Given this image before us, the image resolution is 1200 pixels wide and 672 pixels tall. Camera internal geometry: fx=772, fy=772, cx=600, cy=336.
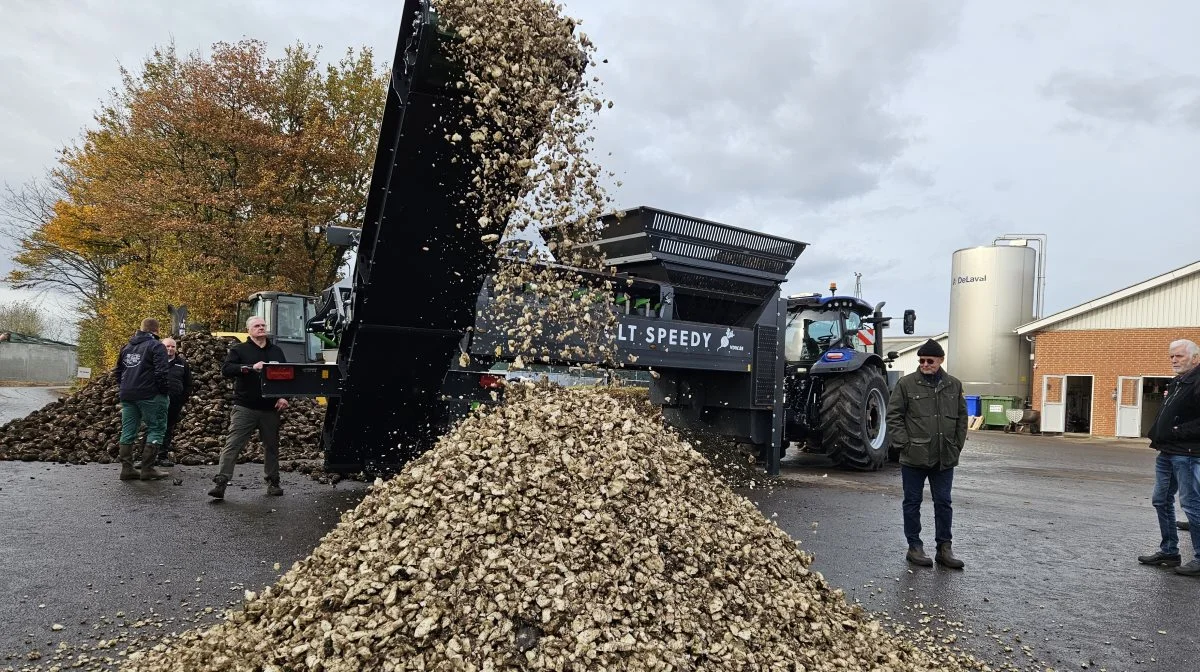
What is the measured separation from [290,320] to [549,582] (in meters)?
12.1

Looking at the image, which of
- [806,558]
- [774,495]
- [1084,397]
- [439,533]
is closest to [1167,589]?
[806,558]

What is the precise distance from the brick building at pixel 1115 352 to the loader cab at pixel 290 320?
19.7m

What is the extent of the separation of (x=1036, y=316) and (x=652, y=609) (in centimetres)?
2500

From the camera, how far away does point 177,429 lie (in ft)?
29.6

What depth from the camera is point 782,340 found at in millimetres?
8578

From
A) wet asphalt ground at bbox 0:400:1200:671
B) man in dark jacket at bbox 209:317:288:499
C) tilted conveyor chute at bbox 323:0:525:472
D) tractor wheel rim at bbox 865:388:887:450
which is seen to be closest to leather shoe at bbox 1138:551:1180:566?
wet asphalt ground at bbox 0:400:1200:671

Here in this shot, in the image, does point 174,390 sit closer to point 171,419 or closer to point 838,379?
point 171,419

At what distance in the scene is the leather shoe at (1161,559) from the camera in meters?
5.41

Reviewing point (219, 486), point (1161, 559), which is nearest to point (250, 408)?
point (219, 486)

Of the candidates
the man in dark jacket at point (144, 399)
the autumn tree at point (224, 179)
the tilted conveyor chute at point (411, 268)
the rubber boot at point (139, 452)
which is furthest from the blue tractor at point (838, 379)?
the autumn tree at point (224, 179)

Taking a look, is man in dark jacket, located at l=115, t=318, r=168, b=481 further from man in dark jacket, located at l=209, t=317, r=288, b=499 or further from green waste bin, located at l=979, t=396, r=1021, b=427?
green waste bin, located at l=979, t=396, r=1021, b=427

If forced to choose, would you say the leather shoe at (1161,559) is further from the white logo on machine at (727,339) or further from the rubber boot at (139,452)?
the rubber boot at (139,452)

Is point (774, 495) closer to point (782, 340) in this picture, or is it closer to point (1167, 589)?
point (782, 340)

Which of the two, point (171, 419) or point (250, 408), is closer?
point (250, 408)
